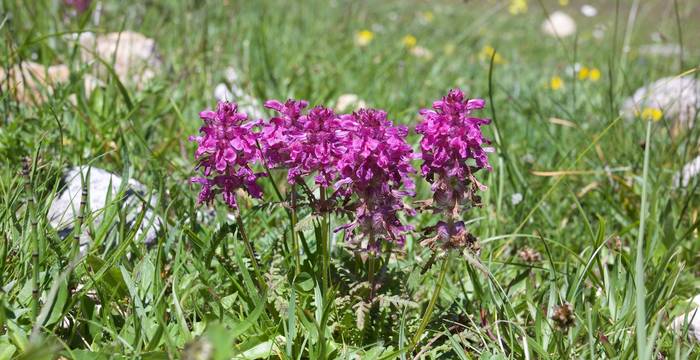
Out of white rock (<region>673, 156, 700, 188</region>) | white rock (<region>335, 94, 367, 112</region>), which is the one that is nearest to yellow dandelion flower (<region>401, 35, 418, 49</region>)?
white rock (<region>335, 94, 367, 112</region>)

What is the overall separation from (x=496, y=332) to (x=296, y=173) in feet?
2.49

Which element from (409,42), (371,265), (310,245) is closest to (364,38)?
(409,42)

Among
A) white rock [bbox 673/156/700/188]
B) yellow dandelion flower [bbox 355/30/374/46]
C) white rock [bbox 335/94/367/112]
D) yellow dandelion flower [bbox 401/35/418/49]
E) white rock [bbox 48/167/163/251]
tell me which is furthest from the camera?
yellow dandelion flower [bbox 355/30/374/46]

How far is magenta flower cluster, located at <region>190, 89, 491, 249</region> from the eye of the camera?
1674mm

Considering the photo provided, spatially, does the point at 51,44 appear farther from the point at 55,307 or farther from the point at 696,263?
the point at 696,263

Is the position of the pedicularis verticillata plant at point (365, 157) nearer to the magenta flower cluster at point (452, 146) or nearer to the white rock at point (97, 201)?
the magenta flower cluster at point (452, 146)

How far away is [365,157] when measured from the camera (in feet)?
5.46

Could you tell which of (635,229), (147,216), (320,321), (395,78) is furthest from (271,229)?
(395,78)

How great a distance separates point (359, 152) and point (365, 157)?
2 cm

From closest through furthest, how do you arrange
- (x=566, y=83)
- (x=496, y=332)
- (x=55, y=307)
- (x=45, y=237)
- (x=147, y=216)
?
(x=55, y=307)
(x=45, y=237)
(x=496, y=332)
(x=147, y=216)
(x=566, y=83)

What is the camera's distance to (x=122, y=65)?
412 cm

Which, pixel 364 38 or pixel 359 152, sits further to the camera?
pixel 364 38

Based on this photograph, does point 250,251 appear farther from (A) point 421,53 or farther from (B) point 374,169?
(A) point 421,53

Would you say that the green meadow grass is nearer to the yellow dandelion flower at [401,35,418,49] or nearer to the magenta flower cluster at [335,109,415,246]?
the magenta flower cluster at [335,109,415,246]
